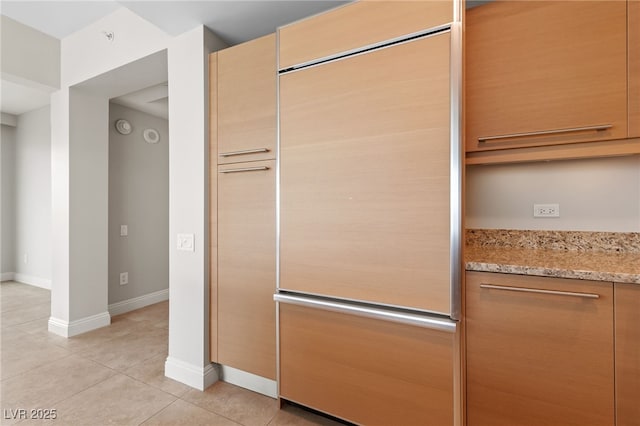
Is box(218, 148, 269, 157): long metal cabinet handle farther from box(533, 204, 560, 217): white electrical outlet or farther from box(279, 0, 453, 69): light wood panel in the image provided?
box(533, 204, 560, 217): white electrical outlet

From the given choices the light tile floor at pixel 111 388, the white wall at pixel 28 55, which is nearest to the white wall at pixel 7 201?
the light tile floor at pixel 111 388

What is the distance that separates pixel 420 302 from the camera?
1.32 metres

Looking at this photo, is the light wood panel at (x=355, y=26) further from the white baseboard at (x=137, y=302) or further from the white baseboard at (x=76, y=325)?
the white baseboard at (x=137, y=302)

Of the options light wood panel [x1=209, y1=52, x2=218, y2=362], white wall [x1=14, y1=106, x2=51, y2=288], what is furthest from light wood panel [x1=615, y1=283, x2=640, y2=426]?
white wall [x1=14, y1=106, x2=51, y2=288]

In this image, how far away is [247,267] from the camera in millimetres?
1901

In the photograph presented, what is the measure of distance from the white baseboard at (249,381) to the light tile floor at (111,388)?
0.12 ft

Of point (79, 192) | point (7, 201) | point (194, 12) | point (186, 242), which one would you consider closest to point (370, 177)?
point (186, 242)

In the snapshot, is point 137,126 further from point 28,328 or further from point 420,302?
point 420,302

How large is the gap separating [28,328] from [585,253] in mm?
4796

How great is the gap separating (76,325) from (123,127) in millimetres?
2274

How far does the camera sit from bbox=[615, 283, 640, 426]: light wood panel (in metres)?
1.10

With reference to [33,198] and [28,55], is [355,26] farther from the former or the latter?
[33,198]

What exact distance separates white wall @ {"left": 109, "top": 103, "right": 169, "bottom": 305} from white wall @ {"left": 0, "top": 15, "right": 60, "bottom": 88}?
0.70 meters

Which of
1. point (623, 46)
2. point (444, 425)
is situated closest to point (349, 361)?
point (444, 425)
